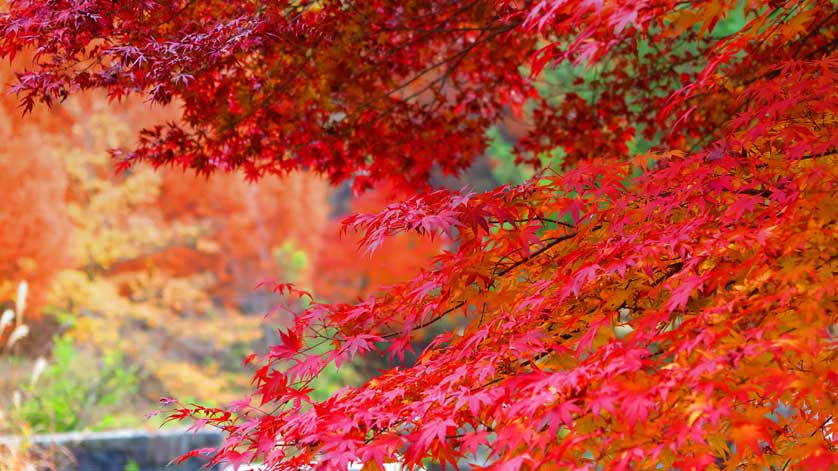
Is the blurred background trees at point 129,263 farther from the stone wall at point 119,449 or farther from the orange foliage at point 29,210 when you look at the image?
the stone wall at point 119,449

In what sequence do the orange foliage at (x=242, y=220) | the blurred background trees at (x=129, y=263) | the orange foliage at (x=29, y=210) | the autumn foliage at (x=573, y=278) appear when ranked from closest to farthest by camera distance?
the autumn foliage at (x=573, y=278)
the orange foliage at (x=29, y=210)
the blurred background trees at (x=129, y=263)
the orange foliage at (x=242, y=220)

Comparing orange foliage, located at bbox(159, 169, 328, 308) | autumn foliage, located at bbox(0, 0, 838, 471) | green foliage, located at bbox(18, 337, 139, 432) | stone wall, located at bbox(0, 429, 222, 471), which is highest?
orange foliage, located at bbox(159, 169, 328, 308)

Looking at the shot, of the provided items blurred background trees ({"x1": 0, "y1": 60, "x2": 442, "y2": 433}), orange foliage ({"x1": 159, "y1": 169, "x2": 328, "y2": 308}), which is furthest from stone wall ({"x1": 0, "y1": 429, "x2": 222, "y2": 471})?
orange foliage ({"x1": 159, "y1": 169, "x2": 328, "y2": 308})

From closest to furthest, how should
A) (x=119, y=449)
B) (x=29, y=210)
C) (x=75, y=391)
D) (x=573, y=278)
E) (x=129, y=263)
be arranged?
(x=573, y=278)
(x=119, y=449)
(x=29, y=210)
(x=75, y=391)
(x=129, y=263)

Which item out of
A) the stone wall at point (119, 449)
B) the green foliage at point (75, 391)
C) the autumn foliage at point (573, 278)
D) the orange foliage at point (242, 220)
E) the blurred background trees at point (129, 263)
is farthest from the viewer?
the orange foliage at point (242, 220)

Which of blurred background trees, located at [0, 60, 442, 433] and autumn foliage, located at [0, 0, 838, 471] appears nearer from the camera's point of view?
autumn foliage, located at [0, 0, 838, 471]

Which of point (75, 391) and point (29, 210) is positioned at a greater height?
point (29, 210)

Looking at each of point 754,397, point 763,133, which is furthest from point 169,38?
point 754,397

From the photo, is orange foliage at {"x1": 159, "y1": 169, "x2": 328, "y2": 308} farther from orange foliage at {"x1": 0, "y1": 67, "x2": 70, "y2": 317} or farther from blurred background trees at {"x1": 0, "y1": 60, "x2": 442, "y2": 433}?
orange foliage at {"x1": 0, "y1": 67, "x2": 70, "y2": 317}

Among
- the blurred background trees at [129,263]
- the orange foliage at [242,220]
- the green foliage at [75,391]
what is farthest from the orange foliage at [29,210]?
the orange foliage at [242,220]

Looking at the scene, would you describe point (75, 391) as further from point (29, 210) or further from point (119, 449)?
point (29, 210)

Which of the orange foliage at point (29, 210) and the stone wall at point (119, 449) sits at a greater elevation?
the orange foliage at point (29, 210)

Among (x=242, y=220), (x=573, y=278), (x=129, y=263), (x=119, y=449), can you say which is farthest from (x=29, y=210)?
(x=573, y=278)

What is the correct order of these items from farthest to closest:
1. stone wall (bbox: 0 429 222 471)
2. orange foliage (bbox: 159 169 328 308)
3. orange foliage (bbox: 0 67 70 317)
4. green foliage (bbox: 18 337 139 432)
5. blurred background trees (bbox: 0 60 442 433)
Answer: orange foliage (bbox: 159 169 328 308)
blurred background trees (bbox: 0 60 442 433)
orange foliage (bbox: 0 67 70 317)
green foliage (bbox: 18 337 139 432)
stone wall (bbox: 0 429 222 471)
